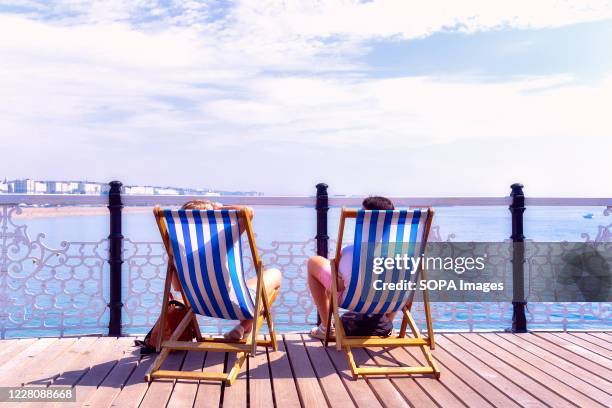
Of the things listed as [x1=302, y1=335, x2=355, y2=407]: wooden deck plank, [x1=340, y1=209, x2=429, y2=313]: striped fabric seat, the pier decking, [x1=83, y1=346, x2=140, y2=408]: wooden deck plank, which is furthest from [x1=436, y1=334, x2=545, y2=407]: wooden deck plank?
[x1=83, y1=346, x2=140, y2=408]: wooden deck plank

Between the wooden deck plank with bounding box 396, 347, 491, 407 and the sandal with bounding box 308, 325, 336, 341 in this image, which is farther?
the sandal with bounding box 308, 325, 336, 341

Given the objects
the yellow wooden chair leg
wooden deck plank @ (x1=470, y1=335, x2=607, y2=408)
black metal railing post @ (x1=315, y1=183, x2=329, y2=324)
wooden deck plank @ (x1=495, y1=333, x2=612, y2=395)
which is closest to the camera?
wooden deck plank @ (x1=470, y1=335, x2=607, y2=408)

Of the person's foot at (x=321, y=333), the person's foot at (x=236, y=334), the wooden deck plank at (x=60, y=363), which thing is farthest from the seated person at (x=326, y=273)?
the wooden deck plank at (x=60, y=363)

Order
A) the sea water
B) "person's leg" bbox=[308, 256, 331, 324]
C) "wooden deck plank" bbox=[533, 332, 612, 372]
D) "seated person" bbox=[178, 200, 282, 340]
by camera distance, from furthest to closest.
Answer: the sea water < "person's leg" bbox=[308, 256, 331, 324] < "seated person" bbox=[178, 200, 282, 340] < "wooden deck plank" bbox=[533, 332, 612, 372]

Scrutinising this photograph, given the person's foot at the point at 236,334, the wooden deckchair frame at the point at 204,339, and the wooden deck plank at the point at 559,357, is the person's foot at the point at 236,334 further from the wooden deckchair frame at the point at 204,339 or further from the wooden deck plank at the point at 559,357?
the wooden deck plank at the point at 559,357

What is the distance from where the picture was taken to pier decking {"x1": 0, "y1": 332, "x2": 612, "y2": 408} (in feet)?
10.4

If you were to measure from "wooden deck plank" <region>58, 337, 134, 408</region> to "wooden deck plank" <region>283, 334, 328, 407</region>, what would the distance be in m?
1.16

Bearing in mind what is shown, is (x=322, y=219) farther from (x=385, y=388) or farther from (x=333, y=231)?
(x=333, y=231)

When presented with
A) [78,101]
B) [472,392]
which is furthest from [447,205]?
[78,101]

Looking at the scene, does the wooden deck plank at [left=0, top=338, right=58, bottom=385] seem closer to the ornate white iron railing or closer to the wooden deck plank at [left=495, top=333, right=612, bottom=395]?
the ornate white iron railing

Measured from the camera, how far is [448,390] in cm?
334

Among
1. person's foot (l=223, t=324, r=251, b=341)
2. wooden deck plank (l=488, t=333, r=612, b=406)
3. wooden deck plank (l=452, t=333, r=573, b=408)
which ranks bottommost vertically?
wooden deck plank (l=488, t=333, r=612, b=406)

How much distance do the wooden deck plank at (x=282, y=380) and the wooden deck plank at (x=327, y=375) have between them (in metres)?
0.17

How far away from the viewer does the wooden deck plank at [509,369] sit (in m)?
3.20
